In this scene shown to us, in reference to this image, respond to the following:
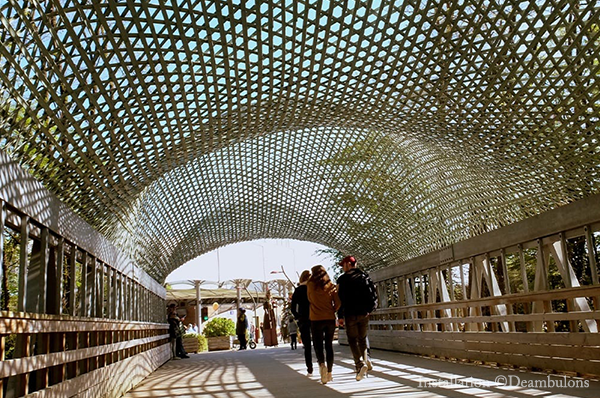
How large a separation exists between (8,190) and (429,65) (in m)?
6.75

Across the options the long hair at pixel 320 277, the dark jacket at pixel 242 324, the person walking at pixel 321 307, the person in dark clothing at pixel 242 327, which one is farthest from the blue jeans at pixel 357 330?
the person in dark clothing at pixel 242 327

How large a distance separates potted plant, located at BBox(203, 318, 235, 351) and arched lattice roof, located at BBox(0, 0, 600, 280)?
36.4 feet

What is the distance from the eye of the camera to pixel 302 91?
1006 centimetres

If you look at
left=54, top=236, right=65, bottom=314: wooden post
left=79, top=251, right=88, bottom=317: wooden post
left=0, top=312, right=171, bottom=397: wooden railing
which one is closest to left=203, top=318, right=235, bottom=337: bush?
left=0, top=312, right=171, bottom=397: wooden railing

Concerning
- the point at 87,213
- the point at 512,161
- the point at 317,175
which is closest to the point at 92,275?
the point at 87,213

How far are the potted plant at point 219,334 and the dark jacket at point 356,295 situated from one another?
1925 centimetres

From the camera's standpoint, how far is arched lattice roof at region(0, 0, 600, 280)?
5.94m

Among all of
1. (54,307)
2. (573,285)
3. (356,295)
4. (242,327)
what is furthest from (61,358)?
(242,327)

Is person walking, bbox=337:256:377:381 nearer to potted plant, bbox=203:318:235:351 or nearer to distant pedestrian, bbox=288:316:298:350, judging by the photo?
distant pedestrian, bbox=288:316:298:350

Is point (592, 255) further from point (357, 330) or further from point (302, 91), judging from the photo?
point (302, 91)

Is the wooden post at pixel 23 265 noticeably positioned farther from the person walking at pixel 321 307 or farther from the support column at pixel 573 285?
the support column at pixel 573 285

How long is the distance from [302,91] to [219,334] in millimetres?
18441

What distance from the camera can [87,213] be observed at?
28.3ft

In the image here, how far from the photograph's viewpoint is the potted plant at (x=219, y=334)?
25.8 meters
